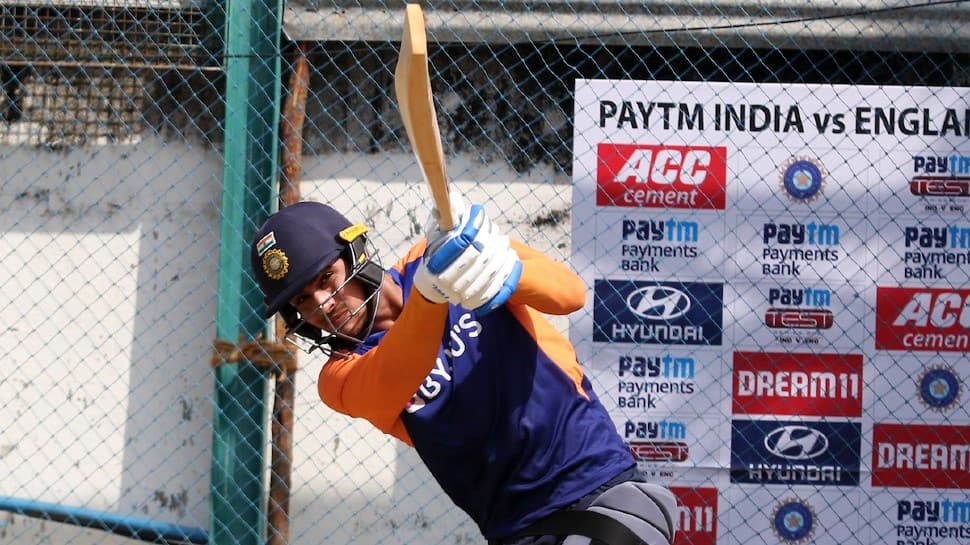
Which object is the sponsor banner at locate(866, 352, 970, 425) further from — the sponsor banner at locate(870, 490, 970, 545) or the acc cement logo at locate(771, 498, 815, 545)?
the acc cement logo at locate(771, 498, 815, 545)

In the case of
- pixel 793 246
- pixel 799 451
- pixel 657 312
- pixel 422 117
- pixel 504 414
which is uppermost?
pixel 422 117

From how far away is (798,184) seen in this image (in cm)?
435

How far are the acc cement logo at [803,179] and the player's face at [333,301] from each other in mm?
2365

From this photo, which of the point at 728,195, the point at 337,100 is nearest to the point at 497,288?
the point at 728,195

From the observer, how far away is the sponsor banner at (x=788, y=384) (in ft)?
14.3

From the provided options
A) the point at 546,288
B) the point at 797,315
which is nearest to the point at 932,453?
the point at 797,315

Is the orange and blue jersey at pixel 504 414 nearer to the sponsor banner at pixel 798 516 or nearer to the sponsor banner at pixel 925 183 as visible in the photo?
the sponsor banner at pixel 798 516

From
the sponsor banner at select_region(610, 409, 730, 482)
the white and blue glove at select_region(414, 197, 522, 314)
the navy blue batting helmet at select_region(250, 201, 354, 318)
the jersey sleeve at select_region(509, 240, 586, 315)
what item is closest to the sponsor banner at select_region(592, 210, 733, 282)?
the sponsor banner at select_region(610, 409, 730, 482)

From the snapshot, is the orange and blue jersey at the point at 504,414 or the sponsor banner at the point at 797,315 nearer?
the orange and blue jersey at the point at 504,414

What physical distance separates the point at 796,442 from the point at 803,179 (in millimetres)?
979

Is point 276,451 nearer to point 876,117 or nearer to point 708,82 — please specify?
point 708,82

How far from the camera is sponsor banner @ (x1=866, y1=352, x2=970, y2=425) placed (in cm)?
437

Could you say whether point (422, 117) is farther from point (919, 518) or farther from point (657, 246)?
point (919, 518)

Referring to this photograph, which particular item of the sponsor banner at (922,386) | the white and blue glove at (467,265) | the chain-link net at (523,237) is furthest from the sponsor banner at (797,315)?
the white and blue glove at (467,265)
